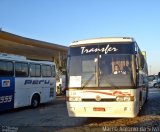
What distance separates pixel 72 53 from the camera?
41.4ft

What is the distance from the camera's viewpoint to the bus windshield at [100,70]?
1188 centimetres

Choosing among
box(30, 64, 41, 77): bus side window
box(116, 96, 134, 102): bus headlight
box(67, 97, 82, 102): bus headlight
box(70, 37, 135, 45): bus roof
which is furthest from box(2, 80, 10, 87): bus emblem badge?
box(116, 96, 134, 102): bus headlight

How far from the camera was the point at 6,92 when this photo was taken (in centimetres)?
1731

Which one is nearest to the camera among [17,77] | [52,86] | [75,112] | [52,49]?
[75,112]

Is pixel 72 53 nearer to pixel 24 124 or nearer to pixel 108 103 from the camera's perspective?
pixel 108 103

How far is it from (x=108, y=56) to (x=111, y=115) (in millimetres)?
2126

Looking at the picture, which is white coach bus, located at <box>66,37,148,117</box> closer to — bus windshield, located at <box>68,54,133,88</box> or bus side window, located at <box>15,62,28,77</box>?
bus windshield, located at <box>68,54,133,88</box>

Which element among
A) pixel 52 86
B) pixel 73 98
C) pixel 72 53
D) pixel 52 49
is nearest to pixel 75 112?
pixel 73 98

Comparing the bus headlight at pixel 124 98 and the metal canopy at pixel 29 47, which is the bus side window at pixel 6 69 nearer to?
the bus headlight at pixel 124 98

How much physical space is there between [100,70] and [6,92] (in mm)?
7006

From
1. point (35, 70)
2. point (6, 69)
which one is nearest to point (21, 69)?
point (6, 69)

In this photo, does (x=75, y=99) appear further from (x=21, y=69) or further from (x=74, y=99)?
(x=21, y=69)

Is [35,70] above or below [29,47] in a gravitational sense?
below

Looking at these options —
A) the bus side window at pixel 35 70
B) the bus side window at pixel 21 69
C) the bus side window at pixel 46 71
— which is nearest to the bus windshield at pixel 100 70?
the bus side window at pixel 21 69
